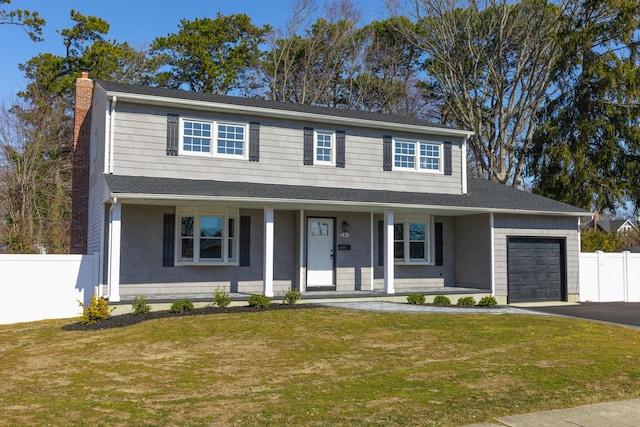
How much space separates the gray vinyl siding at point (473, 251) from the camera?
1803 cm

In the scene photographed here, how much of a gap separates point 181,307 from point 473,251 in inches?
388

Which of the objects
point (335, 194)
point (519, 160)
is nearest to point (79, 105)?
point (335, 194)

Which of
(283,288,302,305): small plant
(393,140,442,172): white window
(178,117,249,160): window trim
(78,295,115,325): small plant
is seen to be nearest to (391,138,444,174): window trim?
(393,140,442,172): white window

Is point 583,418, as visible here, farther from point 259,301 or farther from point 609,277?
point 609,277

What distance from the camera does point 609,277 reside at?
65.6ft

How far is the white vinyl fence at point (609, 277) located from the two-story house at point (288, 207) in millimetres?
1163

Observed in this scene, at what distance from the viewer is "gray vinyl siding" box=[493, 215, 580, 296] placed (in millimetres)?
17906

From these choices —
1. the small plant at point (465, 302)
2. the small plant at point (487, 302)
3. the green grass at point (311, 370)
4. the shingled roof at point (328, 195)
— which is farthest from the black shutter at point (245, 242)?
the small plant at point (487, 302)

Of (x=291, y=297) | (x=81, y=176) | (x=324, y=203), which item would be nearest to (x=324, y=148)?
(x=324, y=203)

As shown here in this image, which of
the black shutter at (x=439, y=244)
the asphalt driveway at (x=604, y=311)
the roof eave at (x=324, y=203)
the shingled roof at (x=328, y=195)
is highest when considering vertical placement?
the shingled roof at (x=328, y=195)

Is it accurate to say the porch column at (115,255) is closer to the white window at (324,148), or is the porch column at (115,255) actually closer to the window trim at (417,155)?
the white window at (324,148)

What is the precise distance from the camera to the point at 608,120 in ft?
97.0

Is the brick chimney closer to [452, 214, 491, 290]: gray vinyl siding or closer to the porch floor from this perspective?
the porch floor

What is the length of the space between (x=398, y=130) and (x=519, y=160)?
60.3ft
